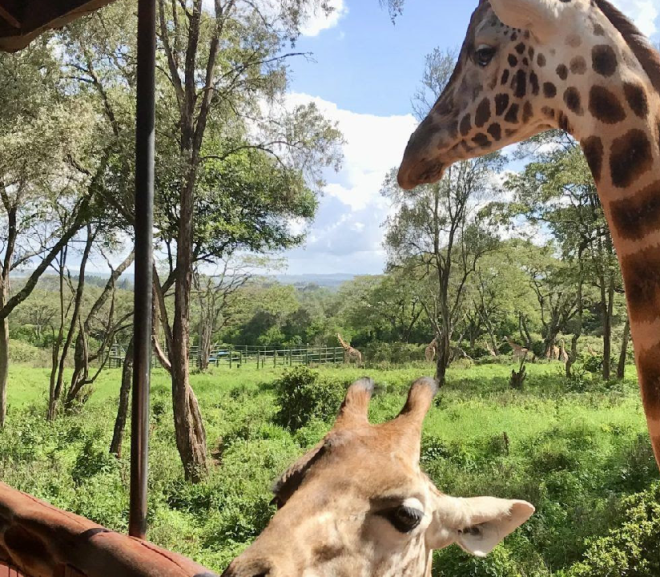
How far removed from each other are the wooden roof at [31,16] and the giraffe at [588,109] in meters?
1.12

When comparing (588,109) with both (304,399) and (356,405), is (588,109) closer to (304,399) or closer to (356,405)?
(356,405)

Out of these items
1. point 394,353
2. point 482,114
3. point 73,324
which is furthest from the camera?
point 394,353

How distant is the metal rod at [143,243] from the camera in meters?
1.75

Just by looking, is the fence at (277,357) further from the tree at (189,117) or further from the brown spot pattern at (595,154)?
the brown spot pattern at (595,154)

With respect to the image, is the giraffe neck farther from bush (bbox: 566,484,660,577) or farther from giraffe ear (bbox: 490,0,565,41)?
bush (bbox: 566,484,660,577)

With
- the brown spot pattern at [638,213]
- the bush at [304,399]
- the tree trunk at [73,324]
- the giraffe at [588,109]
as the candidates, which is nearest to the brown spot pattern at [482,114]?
the giraffe at [588,109]

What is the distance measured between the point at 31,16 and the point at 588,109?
1.80 metres

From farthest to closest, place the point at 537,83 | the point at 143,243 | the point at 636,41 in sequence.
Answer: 1. the point at 143,243
2. the point at 537,83
3. the point at 636,41

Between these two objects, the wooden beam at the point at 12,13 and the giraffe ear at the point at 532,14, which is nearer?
the giraffe ear at the point at 532,14

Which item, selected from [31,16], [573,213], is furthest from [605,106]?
[573,213]

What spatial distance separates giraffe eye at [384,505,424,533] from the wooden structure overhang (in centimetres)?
78

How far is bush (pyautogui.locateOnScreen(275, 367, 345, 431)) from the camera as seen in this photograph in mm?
9008

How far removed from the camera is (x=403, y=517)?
111cm

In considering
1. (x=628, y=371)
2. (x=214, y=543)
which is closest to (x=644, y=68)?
(x=214, y=543)
